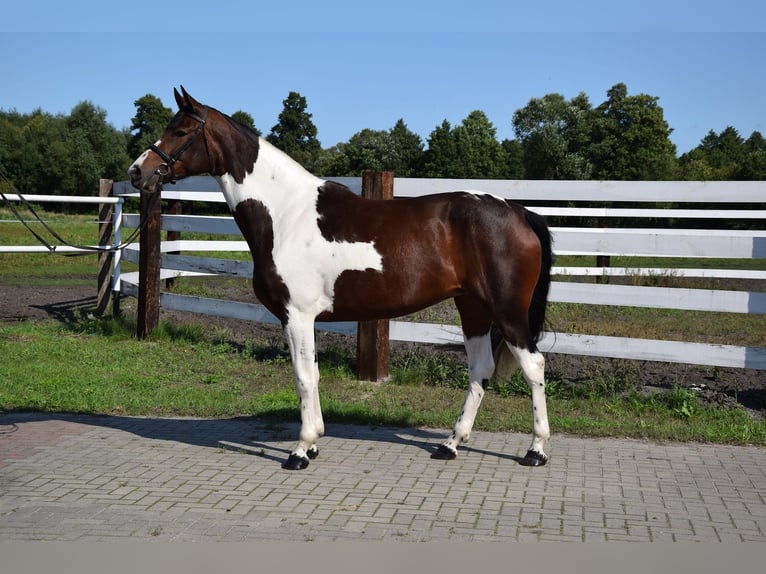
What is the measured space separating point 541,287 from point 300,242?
6.00 ft

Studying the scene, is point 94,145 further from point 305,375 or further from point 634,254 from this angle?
point 305,375

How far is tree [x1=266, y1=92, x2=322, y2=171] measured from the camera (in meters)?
78.2

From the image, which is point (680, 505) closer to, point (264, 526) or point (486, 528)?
point (486, 528)

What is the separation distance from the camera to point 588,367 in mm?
7992

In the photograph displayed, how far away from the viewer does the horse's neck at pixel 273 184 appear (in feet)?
18.9

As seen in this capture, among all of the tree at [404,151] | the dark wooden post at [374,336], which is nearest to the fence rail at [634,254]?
the dark wooden post at [374,336]

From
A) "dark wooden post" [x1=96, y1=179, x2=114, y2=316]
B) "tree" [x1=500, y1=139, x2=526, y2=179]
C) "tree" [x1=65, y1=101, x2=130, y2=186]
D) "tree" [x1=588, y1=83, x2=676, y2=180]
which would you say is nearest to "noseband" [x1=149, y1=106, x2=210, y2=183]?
Result: "dark wooden post" [x1=96, y1=179, x2=114, y2=316]

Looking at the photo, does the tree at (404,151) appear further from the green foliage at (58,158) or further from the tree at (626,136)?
the green foliage at (58,158)

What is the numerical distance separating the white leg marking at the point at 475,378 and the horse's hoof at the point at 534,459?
1.60 feet

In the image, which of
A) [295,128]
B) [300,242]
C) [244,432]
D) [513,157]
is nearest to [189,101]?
[300,242]

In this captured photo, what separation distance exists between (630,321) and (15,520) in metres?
8.86

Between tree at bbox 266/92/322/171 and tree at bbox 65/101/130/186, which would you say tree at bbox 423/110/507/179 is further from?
tree at bbox 65/101/130/186

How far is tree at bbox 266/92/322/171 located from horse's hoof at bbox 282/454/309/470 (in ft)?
241

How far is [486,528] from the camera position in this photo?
4.18 metres
